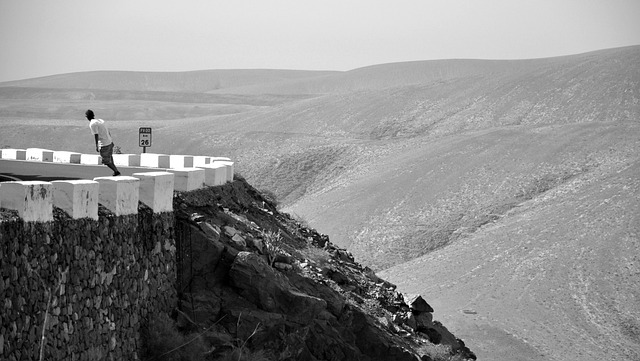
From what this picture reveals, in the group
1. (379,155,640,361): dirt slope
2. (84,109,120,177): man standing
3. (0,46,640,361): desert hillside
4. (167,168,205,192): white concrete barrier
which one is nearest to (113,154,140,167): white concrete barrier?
(84,109,120,177): man standing

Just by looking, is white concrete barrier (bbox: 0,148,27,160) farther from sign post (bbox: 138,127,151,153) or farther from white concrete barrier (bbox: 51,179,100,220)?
white concrete barrier (bbox: 51,179,100,220)

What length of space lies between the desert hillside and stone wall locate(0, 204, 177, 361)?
2381 cm

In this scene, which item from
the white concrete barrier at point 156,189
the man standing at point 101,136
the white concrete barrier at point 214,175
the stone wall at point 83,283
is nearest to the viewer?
the stone wall at point 83,283

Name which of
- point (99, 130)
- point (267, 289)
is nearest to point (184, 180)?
point (267, 289)

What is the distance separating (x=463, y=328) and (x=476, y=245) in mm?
14739

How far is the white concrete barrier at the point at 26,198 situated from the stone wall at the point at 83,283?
0.35ft

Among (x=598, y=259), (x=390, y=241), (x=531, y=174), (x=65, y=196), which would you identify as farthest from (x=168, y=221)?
(x=531, y=174)

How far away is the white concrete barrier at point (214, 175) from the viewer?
23.1 meters

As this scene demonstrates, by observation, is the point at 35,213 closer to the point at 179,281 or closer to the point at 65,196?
the point at 65,196

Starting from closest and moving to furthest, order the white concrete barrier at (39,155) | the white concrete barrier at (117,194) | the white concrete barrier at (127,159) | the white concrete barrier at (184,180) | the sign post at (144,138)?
1. the white concrete barrier at (117,194)
2. the white concrete barrier at (184,180)
3. the white concrete barrier at (127,159)
4. the white concrete barrier at (39,155)
5. the sign post at (144,138)

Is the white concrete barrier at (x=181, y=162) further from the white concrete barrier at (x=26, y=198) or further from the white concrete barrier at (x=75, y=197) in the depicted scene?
the white concrete barrier at (x=26, y=198)

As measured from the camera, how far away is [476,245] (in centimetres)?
5881

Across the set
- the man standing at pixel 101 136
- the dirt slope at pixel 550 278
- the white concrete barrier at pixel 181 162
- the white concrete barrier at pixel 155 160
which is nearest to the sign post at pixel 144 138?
the white concrete barrier at pixel 155 160

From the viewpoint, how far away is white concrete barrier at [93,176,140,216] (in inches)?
667
